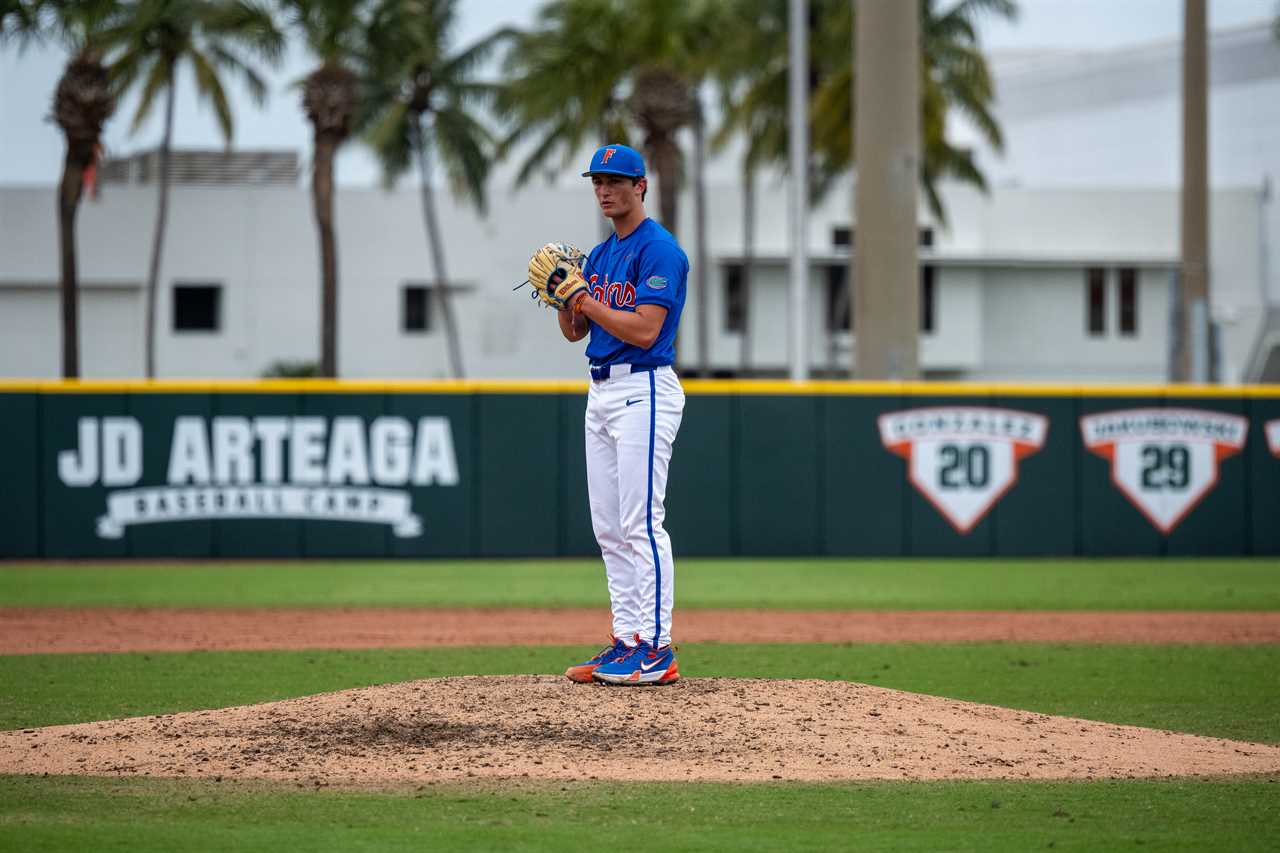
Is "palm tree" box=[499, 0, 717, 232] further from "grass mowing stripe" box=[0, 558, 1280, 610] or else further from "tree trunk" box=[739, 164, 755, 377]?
"grass mowing stripe" box=[0, 558, 1280, 610]

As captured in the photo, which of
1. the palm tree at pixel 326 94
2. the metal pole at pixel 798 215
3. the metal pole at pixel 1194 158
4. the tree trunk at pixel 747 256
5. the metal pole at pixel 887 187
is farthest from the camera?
the tree trunk at pixel 747 256

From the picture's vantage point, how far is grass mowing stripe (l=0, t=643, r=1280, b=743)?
7176 mm

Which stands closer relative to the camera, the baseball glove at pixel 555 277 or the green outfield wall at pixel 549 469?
the baseball glove at pixel 555 277

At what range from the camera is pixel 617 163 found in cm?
641

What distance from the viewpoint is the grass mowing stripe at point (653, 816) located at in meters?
4.59

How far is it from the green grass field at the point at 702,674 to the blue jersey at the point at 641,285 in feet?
6.03

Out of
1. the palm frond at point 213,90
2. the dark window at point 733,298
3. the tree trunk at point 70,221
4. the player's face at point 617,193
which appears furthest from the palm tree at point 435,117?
the player's face at point 617,193

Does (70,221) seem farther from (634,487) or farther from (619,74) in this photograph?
(634,487)

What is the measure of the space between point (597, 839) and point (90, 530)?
1306 cm

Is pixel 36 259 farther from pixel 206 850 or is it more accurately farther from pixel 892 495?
pixel 206 850

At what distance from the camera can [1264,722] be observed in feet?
22.9

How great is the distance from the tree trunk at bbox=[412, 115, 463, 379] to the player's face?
30.6 m

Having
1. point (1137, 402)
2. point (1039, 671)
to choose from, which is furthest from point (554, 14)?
point (1039, 671)

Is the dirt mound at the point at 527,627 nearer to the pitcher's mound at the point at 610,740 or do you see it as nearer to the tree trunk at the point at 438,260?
the pitcher's mound at the point at 610,740
